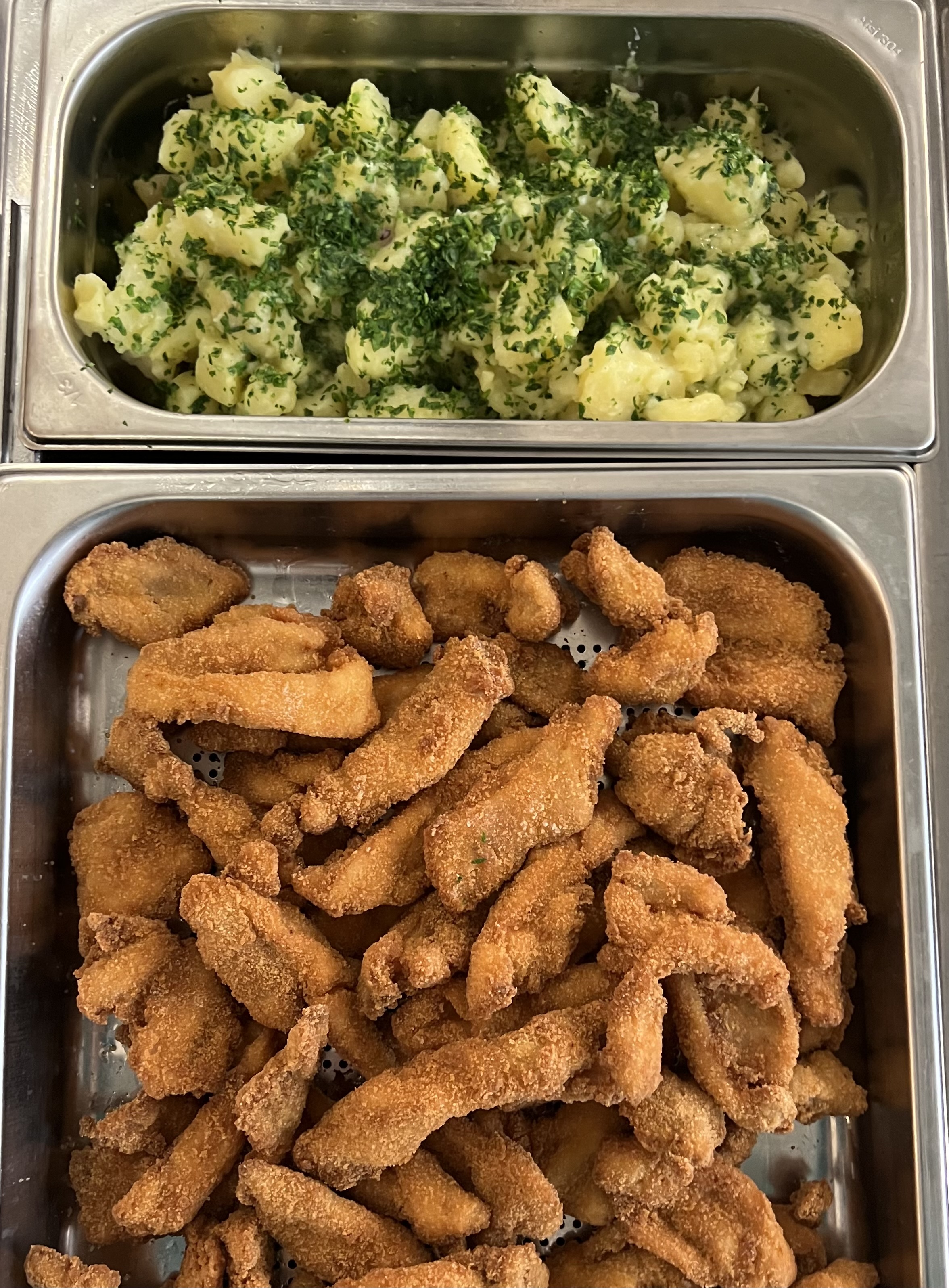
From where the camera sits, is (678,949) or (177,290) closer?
(678,949)

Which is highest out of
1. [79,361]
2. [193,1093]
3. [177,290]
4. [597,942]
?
[177,290]

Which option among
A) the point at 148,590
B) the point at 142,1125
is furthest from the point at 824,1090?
the point at 148,590

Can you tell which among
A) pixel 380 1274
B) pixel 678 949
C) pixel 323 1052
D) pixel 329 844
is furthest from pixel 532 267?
pixel 380 1274

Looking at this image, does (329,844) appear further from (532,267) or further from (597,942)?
(532,267)

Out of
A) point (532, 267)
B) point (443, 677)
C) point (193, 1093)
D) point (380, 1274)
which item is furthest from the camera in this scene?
point (532, 267)

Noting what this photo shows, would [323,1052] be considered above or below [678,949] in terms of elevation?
below

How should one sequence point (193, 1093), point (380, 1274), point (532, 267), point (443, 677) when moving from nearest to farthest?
point (380, 1274) → point (193, 1093) → point (443, 677) → point (532, 267)
